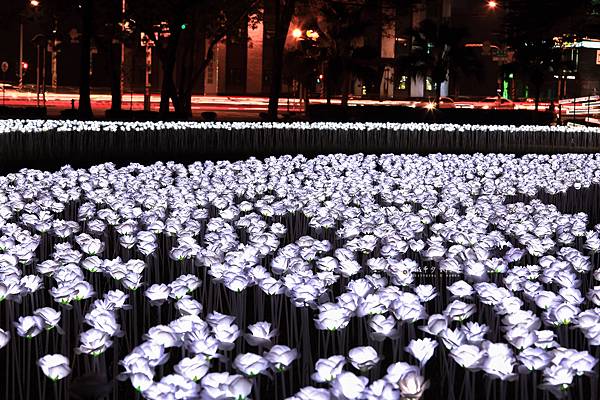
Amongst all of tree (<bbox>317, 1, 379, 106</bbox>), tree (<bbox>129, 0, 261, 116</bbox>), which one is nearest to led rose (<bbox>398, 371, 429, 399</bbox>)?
tree (<bbox>129, 0, 261, 116</bbox>)

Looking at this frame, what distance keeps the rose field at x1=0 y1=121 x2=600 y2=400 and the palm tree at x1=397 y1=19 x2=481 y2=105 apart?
34149mm

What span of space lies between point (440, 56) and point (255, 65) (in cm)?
3929

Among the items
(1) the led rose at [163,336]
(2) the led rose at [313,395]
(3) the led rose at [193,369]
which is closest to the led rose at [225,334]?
(1) the led rose at [163,336]

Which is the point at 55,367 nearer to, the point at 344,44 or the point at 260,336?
the point at 260,336

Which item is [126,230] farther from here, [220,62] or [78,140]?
Answer: [220,62]

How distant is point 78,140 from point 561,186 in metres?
12.3

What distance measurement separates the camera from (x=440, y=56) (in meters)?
56.2

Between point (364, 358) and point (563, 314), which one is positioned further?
point (563, 314)

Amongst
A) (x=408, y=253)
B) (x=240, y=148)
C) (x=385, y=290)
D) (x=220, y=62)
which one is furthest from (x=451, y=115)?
(x=220, y=62)

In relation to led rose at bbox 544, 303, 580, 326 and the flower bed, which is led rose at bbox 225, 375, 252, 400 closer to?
the flower bed

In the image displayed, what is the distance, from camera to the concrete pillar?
9294 centimetres

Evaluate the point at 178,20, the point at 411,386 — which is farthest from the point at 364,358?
the point at 178,20

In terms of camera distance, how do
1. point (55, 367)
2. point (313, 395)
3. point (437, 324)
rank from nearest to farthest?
point (313, 395) → point (55, 367) → point (437, 324)

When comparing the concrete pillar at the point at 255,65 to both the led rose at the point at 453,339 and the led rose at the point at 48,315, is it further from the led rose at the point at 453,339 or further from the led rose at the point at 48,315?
the led rose at the point at 453,339
